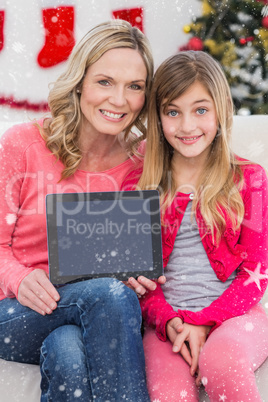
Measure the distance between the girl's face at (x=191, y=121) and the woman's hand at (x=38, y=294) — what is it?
0.50m

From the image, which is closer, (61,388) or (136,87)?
(61,388)

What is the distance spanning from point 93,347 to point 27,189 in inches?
21.0

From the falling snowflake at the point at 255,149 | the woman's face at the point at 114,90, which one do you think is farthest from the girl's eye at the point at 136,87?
the falling snowflake at the point at 255,149

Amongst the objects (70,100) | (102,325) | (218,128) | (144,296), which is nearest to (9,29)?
(70,100)

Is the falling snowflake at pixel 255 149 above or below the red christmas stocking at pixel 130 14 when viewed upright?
below

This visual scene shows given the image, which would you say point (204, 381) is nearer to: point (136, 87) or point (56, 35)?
point (136, 87)

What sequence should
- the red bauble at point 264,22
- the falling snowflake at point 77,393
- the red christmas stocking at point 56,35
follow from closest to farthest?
the falling snowflake at point 77,393 → the red bauble at point 264,22 → the red christmas stocking at point 56,35

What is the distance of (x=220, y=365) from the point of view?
0.99 metres

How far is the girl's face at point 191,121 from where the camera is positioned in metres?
1.29

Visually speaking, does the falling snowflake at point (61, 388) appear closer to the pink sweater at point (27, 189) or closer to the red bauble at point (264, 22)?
the pink sweater at point (27, 189)

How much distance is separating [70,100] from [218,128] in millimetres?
428

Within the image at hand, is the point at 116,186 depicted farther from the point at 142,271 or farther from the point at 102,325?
the point at 102,325

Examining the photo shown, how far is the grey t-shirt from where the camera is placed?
49.1 inches

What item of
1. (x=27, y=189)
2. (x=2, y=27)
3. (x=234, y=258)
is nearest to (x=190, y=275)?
(x=234, y=258)
